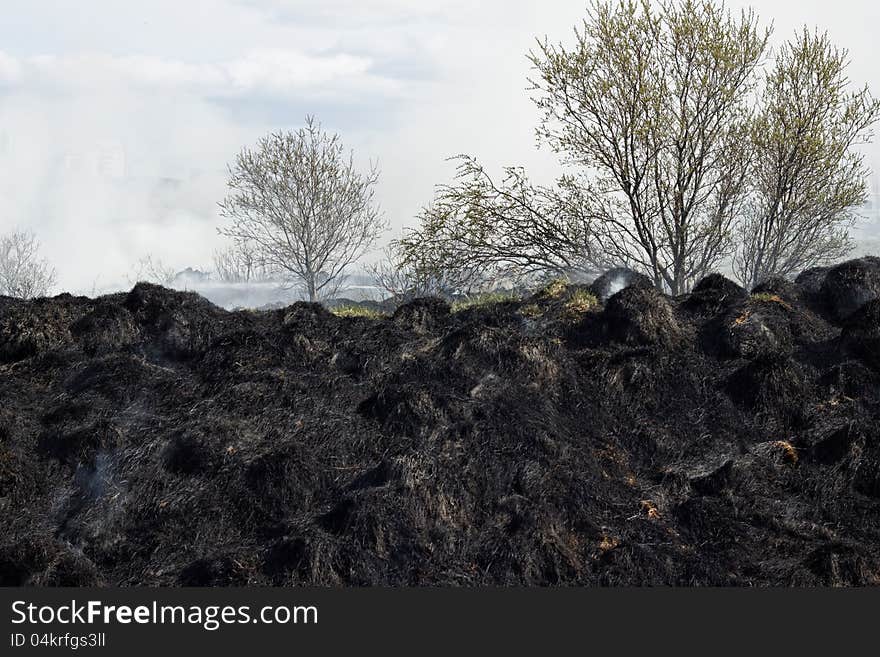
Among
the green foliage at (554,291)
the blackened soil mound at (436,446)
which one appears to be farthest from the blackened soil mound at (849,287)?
the green foliage at (554,291)

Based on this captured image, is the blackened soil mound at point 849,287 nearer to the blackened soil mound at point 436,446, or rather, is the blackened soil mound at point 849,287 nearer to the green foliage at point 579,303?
the blackened soil mound at point 436,446

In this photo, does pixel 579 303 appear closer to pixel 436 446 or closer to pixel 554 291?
pixel 554 291

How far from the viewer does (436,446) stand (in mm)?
6984

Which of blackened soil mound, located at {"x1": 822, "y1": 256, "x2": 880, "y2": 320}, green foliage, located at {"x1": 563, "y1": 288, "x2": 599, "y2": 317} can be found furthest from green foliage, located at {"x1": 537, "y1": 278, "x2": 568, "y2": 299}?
blackened soil mound, located at {"x1": 822, "y1": 256, "x2": 880, "y2": 320}

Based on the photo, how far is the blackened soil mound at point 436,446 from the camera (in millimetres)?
6137

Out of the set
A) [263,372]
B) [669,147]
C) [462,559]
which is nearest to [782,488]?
[462,559]

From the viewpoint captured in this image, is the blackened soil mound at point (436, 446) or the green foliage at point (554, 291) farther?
the green foliage at point (554, 291)

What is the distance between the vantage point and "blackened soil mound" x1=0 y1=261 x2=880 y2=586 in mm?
6137

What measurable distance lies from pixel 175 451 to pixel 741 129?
A: 1154 cm

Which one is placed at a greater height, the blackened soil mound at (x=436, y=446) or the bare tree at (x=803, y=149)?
the bare tree at (x=803, y=149)

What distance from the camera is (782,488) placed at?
7105 mm

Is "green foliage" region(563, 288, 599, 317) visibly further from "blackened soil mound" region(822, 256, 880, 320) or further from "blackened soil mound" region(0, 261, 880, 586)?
"blackened soil mound" region(822, 256, 880, 320)

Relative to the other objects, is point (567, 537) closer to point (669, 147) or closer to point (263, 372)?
point (263, 372)

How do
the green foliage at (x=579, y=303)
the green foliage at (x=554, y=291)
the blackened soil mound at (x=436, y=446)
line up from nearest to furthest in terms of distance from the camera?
the blackened soil mound at (x=436, y=446) → the green foliage at (x=579, y=303) → the green foliage at (x=554, y=291)
